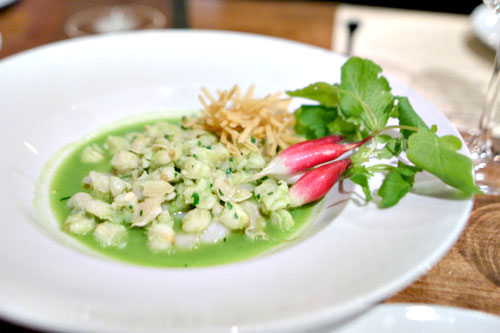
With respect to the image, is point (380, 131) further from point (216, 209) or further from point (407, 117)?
point (216, 209)

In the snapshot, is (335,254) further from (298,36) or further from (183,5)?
(183,5)

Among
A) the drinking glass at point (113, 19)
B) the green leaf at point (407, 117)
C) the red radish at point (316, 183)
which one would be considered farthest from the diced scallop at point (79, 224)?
the drinking glass at point (113, 19)

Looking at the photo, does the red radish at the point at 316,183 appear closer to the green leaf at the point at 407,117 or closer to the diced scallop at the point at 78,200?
the green leaf at the point at 407,117

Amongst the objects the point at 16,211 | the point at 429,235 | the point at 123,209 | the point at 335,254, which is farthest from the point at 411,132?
the point at 16,211

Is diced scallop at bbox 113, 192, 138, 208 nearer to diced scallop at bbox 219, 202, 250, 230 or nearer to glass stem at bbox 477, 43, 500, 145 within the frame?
diced scallop at bbox 219, 202, 250, 230

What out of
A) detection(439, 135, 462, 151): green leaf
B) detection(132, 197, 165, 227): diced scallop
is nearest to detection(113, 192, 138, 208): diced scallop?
detection(132, 197, 165, 227): diced scallop
